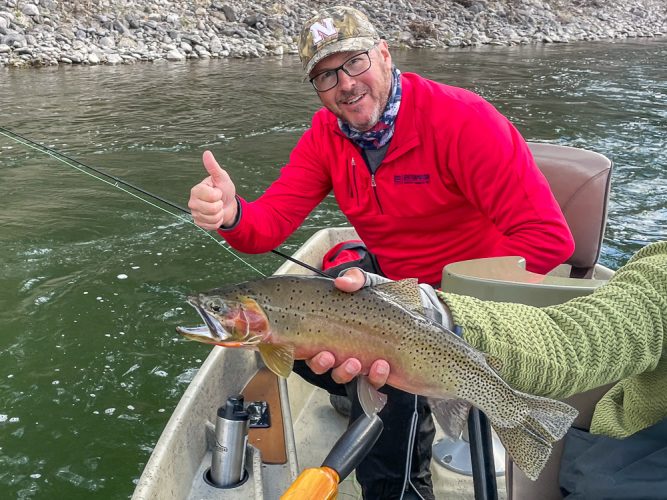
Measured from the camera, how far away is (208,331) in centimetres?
181

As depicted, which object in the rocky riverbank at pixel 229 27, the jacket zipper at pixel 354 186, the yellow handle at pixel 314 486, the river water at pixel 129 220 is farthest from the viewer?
the rocky riverbank at pixel 229 27

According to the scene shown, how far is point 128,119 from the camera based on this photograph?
43.7ft

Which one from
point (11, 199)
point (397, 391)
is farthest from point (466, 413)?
point (11, 199)

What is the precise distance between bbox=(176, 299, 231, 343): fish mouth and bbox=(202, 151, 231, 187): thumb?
28.9 inches

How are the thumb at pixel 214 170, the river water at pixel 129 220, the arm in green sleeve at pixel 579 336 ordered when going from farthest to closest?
1. the river water at pixel 129 220
2. the thumb at pixel 214 170
3. the arm in green sleeve at pixel 579 336

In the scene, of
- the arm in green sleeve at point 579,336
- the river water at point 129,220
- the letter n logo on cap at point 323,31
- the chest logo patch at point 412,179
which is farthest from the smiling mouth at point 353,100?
the river water at point 129,220

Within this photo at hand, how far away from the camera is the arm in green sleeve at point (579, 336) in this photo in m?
1.76

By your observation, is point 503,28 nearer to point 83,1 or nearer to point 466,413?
point 83,1

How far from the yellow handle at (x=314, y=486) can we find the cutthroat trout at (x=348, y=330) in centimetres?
29

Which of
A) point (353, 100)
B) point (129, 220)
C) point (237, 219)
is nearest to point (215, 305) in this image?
point (237, 219)

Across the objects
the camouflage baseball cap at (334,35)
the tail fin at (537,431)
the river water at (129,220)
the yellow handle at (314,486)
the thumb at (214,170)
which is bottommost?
the river water at (129,220)

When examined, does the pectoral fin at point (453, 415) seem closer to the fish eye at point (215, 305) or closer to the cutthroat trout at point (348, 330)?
the cutthroat trout at point (348, 330)

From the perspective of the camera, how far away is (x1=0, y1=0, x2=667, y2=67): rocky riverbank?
19984mm

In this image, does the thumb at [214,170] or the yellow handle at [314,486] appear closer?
the yellow handle at [314,486]
